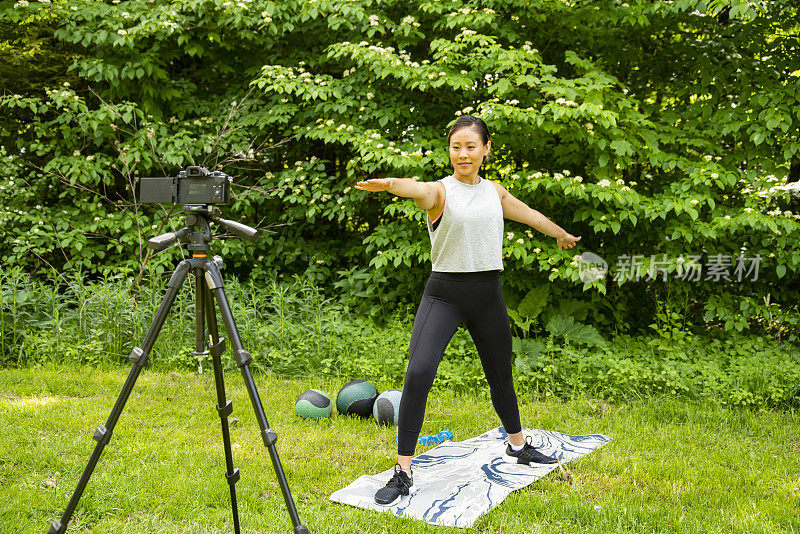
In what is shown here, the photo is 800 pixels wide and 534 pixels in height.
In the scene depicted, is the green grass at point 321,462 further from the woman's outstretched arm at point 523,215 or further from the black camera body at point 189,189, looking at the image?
the black camera body at point 189,189

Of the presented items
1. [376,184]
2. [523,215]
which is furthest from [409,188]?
[523,215]

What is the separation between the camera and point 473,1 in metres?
5.73

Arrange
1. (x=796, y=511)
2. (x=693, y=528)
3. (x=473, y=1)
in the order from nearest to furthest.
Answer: (x=693, y=528) → (x=796, y=511) → (x=473, y=1)

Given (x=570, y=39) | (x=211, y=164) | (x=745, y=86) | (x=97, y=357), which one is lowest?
(x=97, y=357)

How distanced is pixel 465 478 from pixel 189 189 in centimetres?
202

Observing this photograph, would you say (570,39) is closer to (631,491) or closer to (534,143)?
(534,143)

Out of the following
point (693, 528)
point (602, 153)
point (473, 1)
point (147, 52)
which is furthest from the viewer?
point (147, 52)

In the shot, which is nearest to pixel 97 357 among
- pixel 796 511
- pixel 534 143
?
pixel 534 143

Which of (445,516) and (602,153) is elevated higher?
(602,153)

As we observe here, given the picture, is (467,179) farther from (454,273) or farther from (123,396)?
(123,396)

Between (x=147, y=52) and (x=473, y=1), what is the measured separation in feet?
10.7

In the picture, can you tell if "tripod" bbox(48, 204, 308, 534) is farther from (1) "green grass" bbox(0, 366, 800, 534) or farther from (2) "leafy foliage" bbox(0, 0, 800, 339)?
(2) "leafy foliage" bbox(0, 0, 800, 339)

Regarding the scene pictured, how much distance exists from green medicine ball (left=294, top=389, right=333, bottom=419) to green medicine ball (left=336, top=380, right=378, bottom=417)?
8cm

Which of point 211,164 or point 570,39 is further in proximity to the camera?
point 211,164
